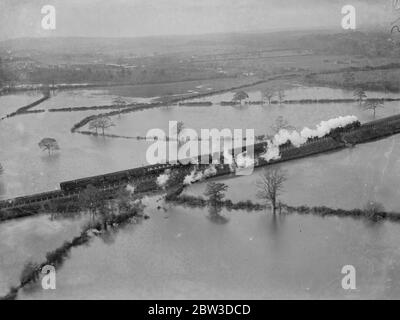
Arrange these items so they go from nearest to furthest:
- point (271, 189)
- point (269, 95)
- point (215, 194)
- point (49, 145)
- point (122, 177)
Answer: point (271, 189) → point (215, 194) → point (122, 177) → point (49, 145) → point (269, 95)

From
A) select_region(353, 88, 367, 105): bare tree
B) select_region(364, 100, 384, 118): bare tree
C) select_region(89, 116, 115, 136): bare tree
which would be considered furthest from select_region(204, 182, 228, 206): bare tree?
select_region(353, 88, 367, 105): bare tree

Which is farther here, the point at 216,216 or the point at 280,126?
the point at 280,126

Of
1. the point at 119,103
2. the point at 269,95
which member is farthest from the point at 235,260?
the point at 119,103

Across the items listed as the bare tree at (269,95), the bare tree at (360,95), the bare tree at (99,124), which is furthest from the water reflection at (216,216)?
the bare tree at (360,95)

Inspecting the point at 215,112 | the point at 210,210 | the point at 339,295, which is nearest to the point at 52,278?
the point at 210,210

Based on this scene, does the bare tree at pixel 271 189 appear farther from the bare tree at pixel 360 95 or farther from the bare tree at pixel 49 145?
the bare tree at pixel 360 95

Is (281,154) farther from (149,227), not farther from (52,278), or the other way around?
(52,278)

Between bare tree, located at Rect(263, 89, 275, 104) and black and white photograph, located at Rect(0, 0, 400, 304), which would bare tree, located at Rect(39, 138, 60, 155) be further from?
bare tree, located at Rect(263, 89, 275, 104)

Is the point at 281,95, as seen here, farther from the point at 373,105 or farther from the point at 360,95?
the point at 373,105
